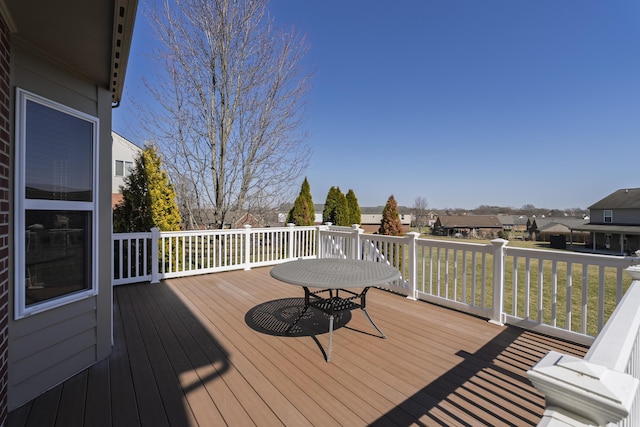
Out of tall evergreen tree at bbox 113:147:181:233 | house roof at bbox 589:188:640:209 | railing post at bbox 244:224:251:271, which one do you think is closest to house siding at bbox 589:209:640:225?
house roof at bbox 589:188:640:209

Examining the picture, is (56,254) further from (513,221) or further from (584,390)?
(513,221)

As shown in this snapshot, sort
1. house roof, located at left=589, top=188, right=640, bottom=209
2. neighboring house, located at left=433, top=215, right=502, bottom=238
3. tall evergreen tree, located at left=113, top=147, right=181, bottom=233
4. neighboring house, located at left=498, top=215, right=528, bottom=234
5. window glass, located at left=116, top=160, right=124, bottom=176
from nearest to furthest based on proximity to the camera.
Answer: tall evergreen tree, located at left=113, top=147, right=181, bottom=233 → window glass, located at left=116, top=160, right=124, bottom=176 → house roof, located at left=589, top=188, right=640, bottom=209 → neighboring house, located at left=433, top=215, right=502, bottom=238 → neighboring house, located at left=498, top=215, right=528, bottom=234

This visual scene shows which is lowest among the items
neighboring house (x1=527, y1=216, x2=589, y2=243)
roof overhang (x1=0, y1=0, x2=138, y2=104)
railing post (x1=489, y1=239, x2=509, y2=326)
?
neighboring house (x1=527, y1=216, x2=589, y2=243)

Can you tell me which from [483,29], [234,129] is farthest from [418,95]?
[234,129]

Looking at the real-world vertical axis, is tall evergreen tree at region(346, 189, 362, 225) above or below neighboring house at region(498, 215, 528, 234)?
above

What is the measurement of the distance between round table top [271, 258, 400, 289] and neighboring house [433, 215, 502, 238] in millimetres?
50624

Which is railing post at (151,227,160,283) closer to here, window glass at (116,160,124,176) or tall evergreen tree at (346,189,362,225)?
tall evergreen tree at (346,189,362,225)

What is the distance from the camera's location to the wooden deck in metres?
1.83

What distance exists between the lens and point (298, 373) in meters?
2.33

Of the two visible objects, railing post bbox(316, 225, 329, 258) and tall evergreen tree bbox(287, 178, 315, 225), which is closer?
railing post bbox(316, 225, 329, 258)

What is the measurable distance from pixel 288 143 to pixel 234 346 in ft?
24.6

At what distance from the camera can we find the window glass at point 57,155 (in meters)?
2.03

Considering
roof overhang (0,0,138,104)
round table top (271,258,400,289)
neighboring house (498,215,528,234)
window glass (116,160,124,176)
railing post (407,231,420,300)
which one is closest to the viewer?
roof overhang (0,0,138,104)

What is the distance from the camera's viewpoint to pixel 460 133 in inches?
686
